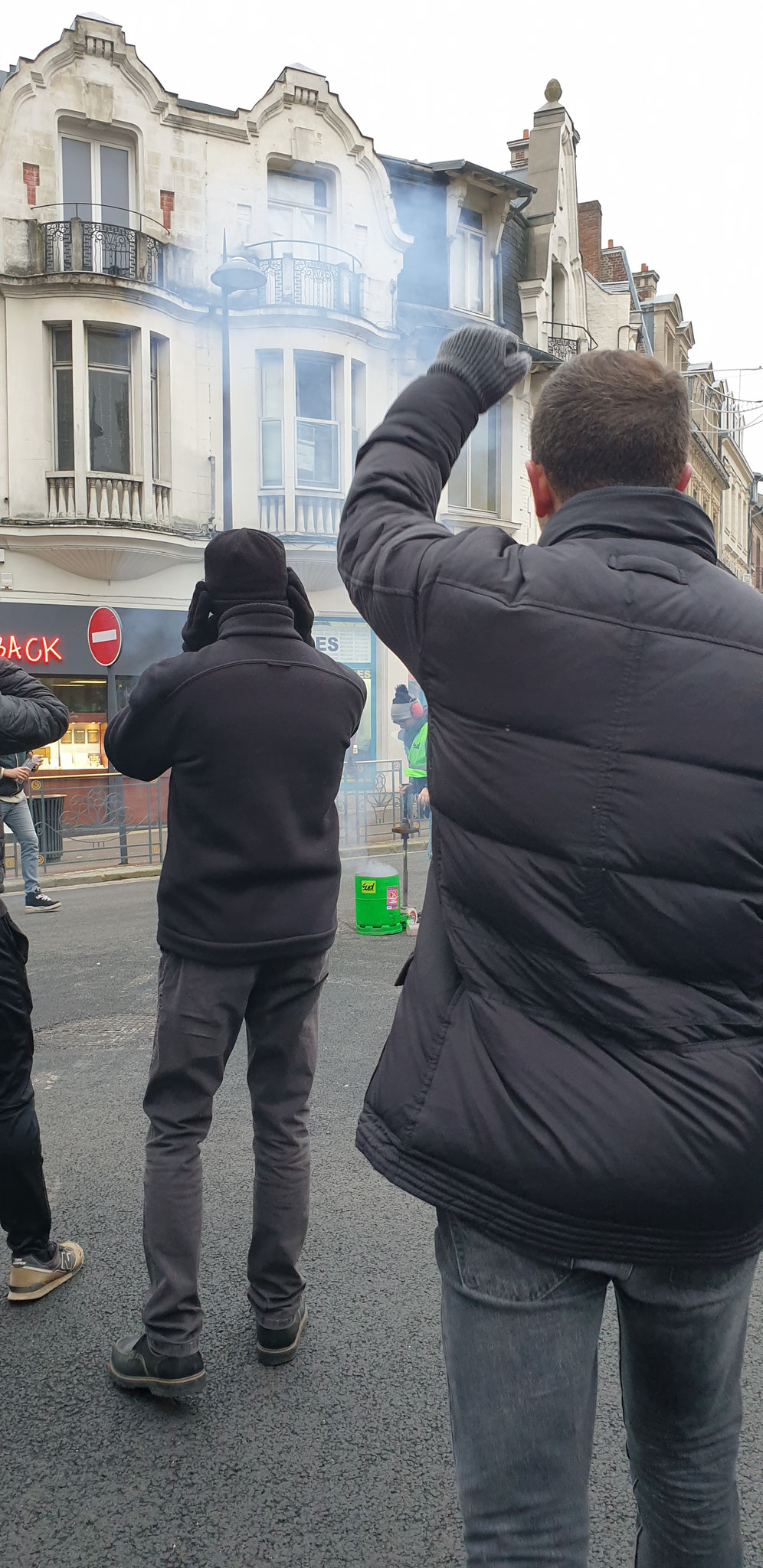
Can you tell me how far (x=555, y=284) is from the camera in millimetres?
23438

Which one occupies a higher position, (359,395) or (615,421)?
(359,395)

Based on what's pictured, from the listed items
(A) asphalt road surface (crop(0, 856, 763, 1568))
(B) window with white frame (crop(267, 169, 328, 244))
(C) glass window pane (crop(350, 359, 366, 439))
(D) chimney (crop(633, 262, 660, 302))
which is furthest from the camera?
(D) chimney (crop(633, 262, 660, 302))

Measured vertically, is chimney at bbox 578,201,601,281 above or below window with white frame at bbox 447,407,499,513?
above

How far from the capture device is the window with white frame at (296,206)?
16.7 m

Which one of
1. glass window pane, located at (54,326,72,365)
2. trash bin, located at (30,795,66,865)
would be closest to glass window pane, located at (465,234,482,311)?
glass window pane, located at (54,326,72,365)

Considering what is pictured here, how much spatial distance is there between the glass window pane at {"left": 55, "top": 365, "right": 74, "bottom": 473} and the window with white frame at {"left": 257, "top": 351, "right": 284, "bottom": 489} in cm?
281

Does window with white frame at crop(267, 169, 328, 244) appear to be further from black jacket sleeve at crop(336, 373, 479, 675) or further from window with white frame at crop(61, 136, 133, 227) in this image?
black jacket sleeve at crop(336, 373, 479, 675)

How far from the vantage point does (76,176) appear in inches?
631

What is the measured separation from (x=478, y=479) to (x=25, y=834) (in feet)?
42.3

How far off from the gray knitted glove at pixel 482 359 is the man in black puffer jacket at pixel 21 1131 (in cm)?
169

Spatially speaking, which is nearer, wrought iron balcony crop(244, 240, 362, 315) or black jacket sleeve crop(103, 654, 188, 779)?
black jacket sleeve crop(103, 654, 188, 779)

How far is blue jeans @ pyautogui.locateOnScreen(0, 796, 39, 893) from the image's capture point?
341 inches

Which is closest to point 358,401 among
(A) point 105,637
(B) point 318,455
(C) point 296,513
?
(B) point 318,455

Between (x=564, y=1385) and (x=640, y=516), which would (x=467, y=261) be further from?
(x=564, y=1385)
